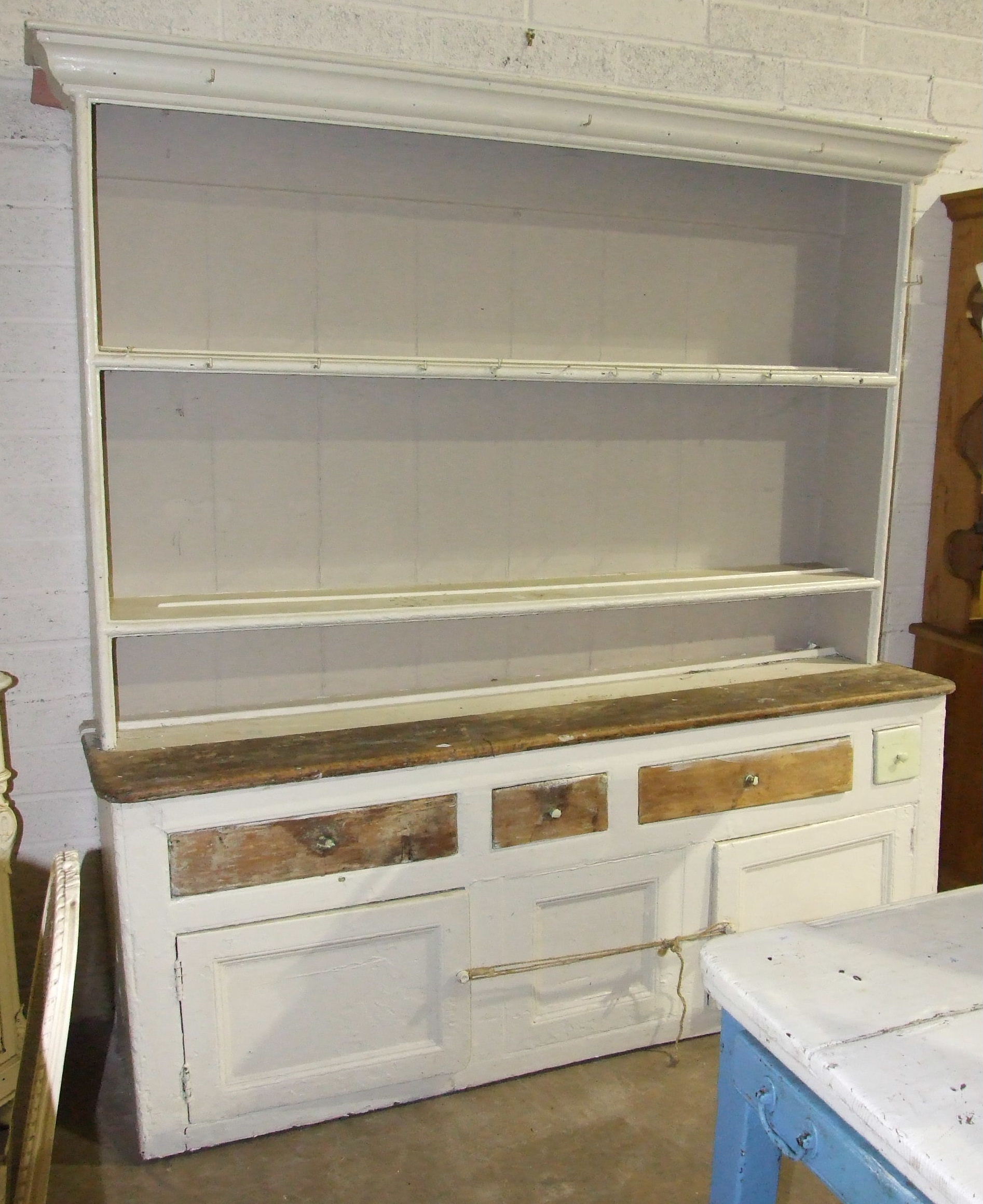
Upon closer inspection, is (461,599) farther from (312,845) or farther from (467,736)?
(312,845)

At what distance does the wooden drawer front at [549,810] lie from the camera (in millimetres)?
1920

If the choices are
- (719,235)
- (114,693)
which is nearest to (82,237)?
(114,693)

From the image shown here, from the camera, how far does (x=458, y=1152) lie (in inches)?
73.4

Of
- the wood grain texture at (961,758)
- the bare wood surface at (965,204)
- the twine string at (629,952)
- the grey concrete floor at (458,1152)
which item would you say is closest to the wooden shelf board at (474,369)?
the bare wood surface at (965,204)

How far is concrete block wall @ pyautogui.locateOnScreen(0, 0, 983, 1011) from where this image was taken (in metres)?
1.94

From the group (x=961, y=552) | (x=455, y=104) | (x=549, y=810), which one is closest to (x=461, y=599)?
(x=549, y=810)

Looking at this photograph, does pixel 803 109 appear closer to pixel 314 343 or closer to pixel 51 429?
pixel 314 343

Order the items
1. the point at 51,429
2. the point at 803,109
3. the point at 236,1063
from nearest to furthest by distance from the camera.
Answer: the point at 236,1063
the point at 51,429
the point at 803,109

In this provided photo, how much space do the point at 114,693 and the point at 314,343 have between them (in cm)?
78

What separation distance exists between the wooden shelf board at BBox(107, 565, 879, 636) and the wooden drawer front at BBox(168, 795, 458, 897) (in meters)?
0.35

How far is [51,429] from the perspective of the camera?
6.56 feet

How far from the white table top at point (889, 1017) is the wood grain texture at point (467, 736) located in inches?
28.9

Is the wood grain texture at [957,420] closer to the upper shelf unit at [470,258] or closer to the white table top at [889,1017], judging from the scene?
the upper shelf unit at [470,258]

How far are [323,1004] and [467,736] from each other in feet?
1.79
